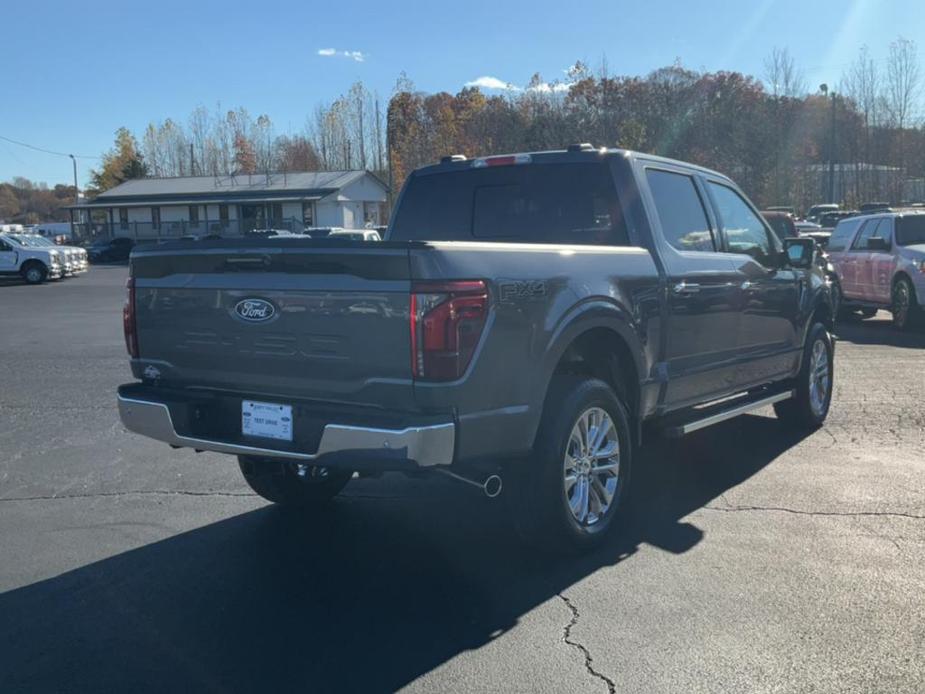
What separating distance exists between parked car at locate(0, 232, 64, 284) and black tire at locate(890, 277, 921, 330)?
29230 mm

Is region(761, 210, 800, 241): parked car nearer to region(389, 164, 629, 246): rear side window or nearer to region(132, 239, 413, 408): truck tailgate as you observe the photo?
region(389, 164, 629, 246): rear side window

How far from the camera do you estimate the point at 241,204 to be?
6066 centimetres

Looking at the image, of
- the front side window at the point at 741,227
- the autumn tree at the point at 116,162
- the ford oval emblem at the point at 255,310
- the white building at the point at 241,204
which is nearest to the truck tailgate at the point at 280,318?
the ford oval emblem at the point at 255,310

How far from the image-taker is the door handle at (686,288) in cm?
558

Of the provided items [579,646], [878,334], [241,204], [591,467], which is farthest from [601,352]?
[241,204]

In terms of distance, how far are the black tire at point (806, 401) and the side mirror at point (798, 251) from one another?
75cm

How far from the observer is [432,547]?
5090 millimetres

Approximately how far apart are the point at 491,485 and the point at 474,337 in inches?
30.5

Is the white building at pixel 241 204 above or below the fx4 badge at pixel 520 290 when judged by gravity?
above

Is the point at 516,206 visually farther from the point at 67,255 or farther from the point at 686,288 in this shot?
the point at 67,255

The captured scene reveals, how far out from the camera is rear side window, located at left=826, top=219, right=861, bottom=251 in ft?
53.1

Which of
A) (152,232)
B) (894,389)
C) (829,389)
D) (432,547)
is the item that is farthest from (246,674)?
(152,232)

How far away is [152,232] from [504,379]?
6386cm

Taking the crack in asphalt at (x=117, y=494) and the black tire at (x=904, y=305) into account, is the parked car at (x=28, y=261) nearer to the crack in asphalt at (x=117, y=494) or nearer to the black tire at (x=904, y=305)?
the black tire at (x=904, y=305)
